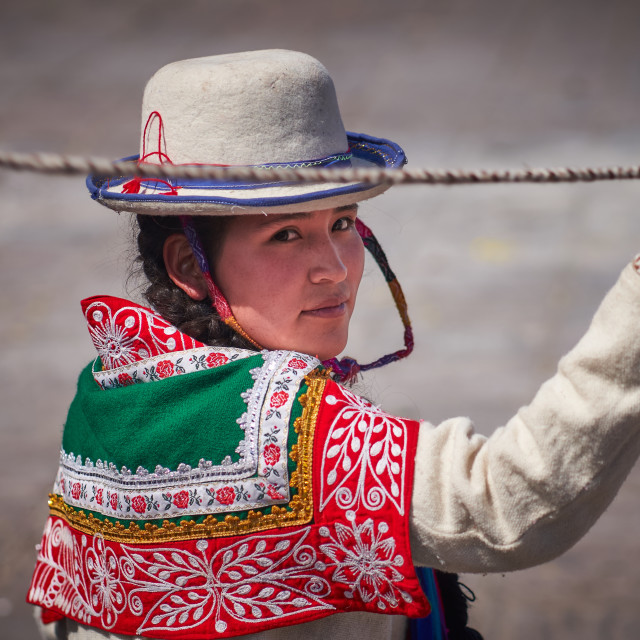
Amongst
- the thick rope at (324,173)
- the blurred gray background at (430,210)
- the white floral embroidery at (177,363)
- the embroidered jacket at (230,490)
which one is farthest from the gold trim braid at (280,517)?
the blurred gray background at (430,210)

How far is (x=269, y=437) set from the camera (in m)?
1.24

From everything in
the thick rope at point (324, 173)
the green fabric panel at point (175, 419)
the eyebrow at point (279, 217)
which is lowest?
the green fabric panel at point (175, 419)

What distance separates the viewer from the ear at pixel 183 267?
5.03 ft

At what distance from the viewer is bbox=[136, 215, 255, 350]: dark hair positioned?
149cm

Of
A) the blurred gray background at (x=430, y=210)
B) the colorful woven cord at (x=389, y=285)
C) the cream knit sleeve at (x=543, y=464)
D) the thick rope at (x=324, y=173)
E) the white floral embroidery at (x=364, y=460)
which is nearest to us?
the thick rope at (x=324, y=173)

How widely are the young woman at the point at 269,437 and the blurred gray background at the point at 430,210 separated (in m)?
0.50

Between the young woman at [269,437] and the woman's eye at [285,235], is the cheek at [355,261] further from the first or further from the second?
the woman's eye at [285,235]

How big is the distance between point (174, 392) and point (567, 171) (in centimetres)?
66

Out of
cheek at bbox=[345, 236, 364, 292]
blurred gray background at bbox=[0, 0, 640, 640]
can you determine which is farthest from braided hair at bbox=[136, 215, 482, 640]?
blurred gray background at bbox=[0, 0, 640, 640]

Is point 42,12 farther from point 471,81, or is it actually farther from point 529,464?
point 529,464

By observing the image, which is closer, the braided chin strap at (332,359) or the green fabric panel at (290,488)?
the green fabric panel at (290,488)

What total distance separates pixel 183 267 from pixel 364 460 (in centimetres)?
54

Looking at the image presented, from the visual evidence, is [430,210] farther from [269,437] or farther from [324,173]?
[324,173]

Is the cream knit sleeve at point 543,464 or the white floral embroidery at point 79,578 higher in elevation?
the cream knit sleeve at point 543,464
